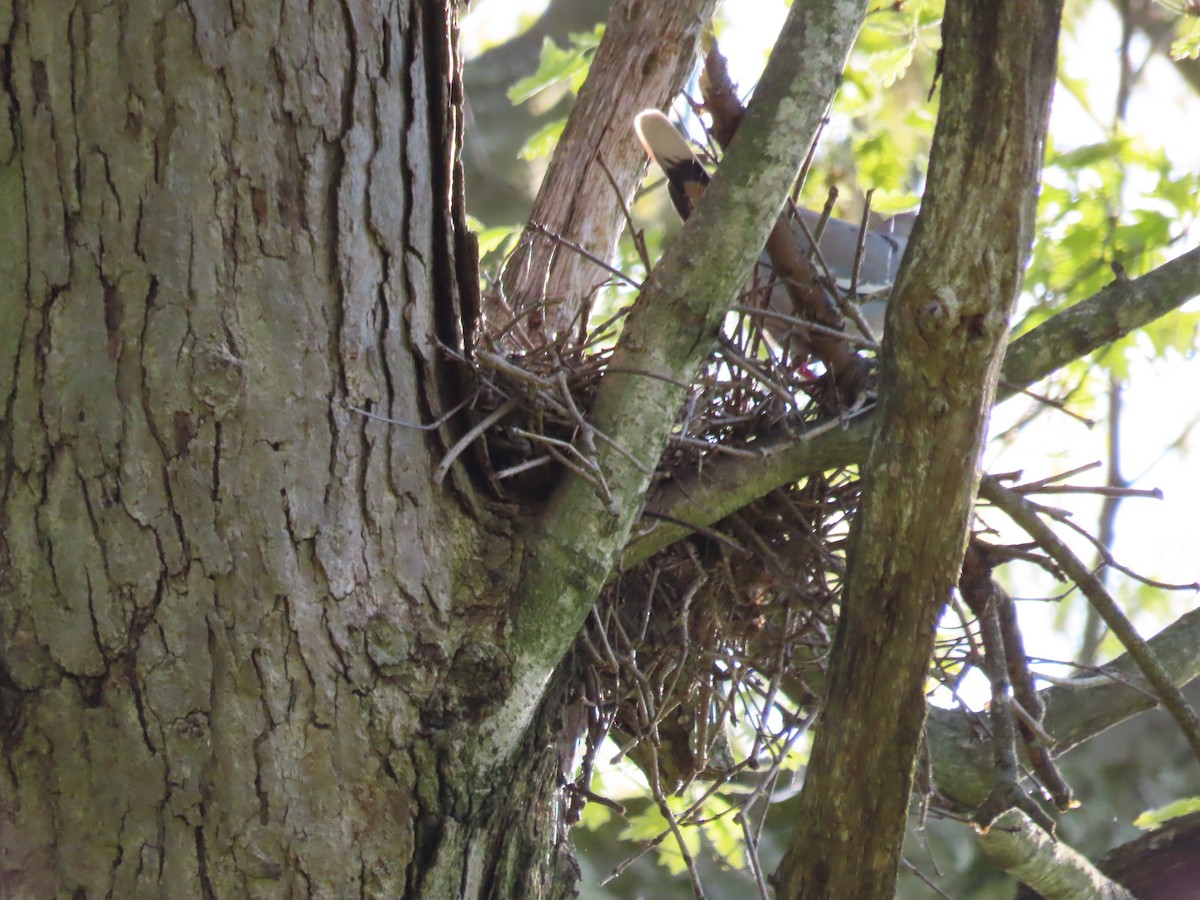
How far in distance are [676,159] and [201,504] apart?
99 cm

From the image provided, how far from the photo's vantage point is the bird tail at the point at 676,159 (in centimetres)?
168

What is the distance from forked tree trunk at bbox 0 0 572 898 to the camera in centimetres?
101

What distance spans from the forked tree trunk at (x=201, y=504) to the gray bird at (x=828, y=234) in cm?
67

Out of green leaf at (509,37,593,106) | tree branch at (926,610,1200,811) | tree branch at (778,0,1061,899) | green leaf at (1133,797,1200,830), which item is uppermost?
green leaf at (509,37,593,106)

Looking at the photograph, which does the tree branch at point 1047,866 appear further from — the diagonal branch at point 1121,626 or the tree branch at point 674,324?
the tree branch at point 674,324

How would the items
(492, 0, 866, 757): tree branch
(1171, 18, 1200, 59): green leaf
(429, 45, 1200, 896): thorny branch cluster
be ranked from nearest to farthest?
(492, 0, 866, 757): tree branch → (429, 45, 1200, 896): thorny branch cluster → (1171, 18, 1200, 59): green leaf

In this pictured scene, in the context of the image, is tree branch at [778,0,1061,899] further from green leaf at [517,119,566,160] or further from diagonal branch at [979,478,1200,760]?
green leaf at [517,119,566,160]

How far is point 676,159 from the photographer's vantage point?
5.62 ft

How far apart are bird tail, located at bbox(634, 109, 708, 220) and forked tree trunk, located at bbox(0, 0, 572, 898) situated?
26.1 inches

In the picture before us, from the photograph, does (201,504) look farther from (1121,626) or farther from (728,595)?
(1121,626)

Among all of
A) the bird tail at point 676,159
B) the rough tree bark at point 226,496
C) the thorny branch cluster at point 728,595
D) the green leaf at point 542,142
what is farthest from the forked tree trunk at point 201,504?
the green leaf at point 542,142

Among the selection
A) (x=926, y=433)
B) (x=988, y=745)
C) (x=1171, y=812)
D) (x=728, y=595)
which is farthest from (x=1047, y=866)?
(x=926, y=433)

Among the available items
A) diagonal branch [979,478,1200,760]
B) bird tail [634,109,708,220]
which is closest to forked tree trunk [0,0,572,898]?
bird tail [634,109,708,220]

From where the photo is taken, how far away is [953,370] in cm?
108
